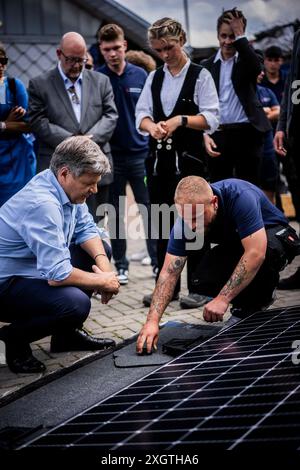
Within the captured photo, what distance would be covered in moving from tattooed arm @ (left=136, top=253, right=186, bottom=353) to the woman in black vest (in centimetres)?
128

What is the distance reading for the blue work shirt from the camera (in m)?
3.33

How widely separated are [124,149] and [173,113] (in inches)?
48.1

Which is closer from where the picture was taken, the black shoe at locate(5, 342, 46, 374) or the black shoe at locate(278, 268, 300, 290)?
the black shoe at locate(5, 342, 46, 374)

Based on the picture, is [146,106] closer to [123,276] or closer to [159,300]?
[123,276]

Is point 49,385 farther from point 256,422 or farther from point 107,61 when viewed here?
point 107,61

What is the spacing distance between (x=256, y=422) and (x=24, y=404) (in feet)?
5.43

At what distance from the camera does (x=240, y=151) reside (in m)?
5.44

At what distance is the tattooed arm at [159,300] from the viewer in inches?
142

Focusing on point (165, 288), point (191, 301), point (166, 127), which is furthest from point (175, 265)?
point (166, 127)

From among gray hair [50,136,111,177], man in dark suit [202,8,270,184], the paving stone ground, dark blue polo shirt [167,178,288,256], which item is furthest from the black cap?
gray hair [50,136,111,177]

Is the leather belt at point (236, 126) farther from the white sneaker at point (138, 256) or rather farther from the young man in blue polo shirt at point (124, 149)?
the white sneaker at point (138, 256)

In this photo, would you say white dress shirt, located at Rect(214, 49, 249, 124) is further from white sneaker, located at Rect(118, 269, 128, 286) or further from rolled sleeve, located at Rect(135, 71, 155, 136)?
white sneaker, located at Rect(118, 269, 128, 286)

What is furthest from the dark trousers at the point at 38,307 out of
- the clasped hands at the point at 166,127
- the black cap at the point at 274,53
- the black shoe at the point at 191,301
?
the black cap at the point at 274,53

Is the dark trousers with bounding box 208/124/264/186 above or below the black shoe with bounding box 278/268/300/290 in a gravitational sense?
above
